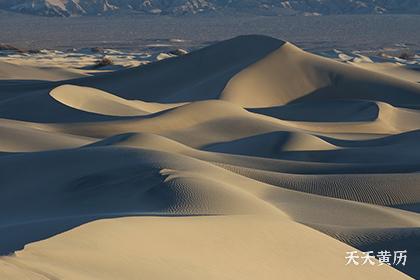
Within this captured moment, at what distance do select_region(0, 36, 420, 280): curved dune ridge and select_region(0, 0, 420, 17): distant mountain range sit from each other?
11577cm

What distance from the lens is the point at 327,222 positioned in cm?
989

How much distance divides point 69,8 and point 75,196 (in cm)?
13754

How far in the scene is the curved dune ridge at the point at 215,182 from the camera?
654 centimetres

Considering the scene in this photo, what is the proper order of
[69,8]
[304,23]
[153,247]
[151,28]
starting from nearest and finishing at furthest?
1. [153,247]
2. [151,28]
3. [304,23]
4. [69,8]

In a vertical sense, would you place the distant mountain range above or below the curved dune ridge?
below

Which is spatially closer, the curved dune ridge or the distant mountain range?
the curved dune ridge

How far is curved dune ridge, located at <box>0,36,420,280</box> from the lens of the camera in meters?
6.54

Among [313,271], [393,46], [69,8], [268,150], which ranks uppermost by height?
[313,271]

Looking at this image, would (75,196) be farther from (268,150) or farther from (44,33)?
(44,33)

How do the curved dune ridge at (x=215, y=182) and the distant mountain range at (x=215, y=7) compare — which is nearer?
the curved dune ridge at (x=215, y=182)

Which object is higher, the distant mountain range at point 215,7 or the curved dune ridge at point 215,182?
the curved dune ridge at point 215,182

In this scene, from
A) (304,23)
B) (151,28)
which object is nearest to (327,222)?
(151,28)

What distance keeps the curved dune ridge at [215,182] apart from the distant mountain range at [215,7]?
116m

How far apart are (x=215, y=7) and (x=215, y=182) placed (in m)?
138
